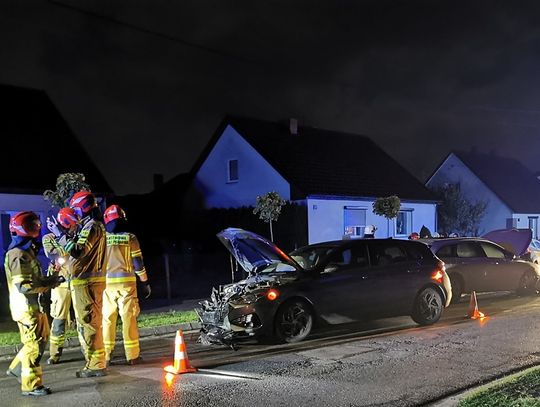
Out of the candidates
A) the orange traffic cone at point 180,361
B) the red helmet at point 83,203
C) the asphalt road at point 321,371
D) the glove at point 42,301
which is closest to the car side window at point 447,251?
the asphalt road at point 321,371

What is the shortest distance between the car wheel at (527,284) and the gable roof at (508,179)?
20931 mm

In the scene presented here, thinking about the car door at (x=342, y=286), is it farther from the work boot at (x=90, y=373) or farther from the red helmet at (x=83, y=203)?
the red helmet at (x=83, y=203)

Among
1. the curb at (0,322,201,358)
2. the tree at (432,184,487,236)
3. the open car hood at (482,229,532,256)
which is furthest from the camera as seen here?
the tree at (432,184,487,236)

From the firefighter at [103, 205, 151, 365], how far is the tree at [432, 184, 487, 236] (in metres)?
A: 27.7

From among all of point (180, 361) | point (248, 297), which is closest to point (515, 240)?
point (248, 297)

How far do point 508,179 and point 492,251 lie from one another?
27498 mm

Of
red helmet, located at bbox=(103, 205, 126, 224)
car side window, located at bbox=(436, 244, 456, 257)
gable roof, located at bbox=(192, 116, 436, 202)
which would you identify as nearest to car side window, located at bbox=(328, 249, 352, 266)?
red helmet, located at bbox=(103, 205, 126, 224)

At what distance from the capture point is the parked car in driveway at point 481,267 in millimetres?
12633

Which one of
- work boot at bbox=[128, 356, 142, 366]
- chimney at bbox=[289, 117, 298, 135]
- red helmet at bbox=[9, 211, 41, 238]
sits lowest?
work boot at bbox=[128, 356, 142, 366]

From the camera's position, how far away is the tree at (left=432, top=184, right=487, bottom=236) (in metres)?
32.7

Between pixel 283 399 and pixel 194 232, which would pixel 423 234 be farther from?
pixel 283 399

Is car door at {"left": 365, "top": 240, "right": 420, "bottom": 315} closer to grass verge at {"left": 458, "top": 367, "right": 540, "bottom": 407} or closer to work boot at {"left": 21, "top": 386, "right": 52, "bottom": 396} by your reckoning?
grass verge at {"left": 458, "top": 367, "right": 540, "bottom": 407}

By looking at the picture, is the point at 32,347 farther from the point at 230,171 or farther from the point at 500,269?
the point at 230,171

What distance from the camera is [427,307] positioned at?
9867mm
